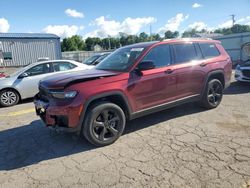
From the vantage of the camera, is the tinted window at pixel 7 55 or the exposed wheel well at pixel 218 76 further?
the tinted window at pixel 7 55

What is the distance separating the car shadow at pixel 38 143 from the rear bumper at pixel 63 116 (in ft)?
1.54

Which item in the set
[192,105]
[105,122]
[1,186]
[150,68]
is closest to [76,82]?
[105,122]

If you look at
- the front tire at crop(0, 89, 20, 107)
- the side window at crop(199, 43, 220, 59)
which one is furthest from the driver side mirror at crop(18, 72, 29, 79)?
the side window at crop(199, 43, 220, 59)

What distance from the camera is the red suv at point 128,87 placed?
4.10 m

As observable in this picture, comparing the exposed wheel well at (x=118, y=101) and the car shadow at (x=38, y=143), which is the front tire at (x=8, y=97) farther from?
the exposed wheel well at (x=118, y=101)

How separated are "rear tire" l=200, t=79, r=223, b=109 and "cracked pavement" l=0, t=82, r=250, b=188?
0.33 m

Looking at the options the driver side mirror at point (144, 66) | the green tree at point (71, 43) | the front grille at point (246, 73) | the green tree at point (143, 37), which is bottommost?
the front grille at point (246, 73)

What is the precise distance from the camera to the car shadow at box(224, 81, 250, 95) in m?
8.27

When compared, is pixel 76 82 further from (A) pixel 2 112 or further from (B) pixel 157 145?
(A) pixel 2 112

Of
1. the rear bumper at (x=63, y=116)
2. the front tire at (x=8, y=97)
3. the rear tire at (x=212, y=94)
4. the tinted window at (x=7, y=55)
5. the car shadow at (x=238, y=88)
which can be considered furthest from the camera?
the tinted window at (x=7, y=55)

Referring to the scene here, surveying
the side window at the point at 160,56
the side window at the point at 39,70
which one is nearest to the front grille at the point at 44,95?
the side window at the point at 160,56

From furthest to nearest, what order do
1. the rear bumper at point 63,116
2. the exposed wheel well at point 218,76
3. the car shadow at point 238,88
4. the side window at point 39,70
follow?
1. the side window at point 39,70
2. the car shadow at point 238,88
3. the exposed wheel well at point 218,76
4. the rear bumper at point 63,116

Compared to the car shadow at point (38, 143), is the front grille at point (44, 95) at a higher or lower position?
higher

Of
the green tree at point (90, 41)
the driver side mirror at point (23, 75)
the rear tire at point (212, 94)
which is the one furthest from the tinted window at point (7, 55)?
the green tree at point (90, 41)
